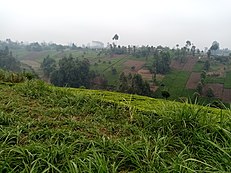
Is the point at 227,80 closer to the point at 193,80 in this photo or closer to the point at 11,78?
the point at 193,80

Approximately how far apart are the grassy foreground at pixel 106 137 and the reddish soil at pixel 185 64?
45355 mm

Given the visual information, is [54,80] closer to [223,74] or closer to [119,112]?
[223,74]

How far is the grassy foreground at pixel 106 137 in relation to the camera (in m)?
2.03

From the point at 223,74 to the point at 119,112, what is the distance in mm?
43715

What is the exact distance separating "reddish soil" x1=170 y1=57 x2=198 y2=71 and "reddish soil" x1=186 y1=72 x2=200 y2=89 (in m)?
3.57

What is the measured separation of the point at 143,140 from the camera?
2588 mm

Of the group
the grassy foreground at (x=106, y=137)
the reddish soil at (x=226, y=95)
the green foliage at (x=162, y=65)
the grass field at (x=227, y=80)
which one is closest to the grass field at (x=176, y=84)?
the green foliage at (x=162, y=65)

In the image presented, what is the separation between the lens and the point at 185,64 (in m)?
50.6

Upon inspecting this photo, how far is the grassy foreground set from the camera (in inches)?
80.0

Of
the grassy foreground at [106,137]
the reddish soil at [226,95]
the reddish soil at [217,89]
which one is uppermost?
the grassy foreground at [106,137]

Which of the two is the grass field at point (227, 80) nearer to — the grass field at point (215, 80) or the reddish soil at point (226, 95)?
the grass field at point (215, 80)

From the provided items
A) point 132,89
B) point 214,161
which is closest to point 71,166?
point 214,161

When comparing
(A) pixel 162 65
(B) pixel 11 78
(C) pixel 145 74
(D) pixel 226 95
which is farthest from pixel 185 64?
(B) pixel 11 78

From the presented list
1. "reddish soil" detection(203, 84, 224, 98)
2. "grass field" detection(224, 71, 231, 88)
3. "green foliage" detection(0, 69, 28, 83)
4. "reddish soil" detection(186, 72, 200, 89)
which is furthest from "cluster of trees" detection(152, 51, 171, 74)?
"green foliage" detection(0, 69, 28, 83)
